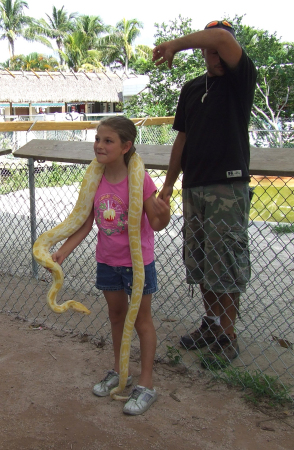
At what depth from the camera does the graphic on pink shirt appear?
2447 mm

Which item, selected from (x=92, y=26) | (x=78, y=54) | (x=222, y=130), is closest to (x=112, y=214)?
(x=222, y=130)

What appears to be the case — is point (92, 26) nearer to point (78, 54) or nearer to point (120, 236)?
point (78, 54)

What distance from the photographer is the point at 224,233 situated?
2.65 m

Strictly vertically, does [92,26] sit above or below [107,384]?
above

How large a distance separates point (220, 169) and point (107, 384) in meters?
1.43

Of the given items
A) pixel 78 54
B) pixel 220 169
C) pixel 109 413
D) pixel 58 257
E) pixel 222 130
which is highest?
pixel 78 54

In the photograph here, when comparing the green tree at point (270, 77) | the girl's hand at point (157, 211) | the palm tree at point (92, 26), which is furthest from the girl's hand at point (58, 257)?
the palm tree at point (92, 26)

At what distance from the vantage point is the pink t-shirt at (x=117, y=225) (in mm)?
2451

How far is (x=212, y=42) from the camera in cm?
237

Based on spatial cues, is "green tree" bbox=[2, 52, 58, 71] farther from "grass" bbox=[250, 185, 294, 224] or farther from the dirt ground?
the dirt ground

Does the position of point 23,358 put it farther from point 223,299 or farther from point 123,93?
point 123,93

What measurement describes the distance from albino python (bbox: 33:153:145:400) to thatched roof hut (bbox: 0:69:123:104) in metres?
18.8

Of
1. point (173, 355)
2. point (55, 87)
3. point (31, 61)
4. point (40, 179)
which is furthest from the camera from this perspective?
point (31, 61)

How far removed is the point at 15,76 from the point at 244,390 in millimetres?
20446
